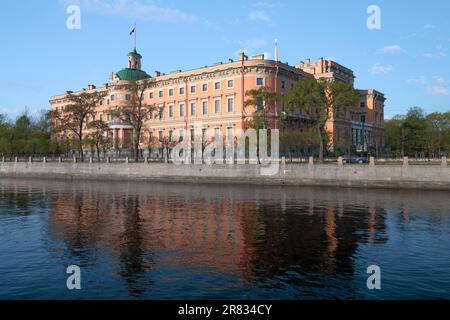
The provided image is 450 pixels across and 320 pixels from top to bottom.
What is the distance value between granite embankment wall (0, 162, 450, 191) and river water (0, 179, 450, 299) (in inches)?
552

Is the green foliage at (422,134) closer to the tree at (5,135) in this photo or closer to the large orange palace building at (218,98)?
the large orange palace building at (218,98)

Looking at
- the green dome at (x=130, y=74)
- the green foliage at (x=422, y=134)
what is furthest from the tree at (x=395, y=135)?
the green dome at (x=130, y=74)

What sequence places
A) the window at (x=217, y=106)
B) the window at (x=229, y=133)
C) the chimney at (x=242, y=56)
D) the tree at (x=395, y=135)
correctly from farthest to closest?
the tree at (x=395, y=135) < the window at (x=217, y=106) < the chimney at (x=242, y=56) < the window at (x=229, y=133)

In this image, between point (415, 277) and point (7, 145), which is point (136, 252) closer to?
point (415, 277)

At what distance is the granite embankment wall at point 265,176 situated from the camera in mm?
44375

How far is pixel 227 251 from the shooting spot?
55.7ft

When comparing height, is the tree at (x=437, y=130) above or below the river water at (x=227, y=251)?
above

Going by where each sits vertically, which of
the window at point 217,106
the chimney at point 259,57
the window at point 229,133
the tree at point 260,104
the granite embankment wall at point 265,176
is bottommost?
the granite embankment wall at point 265,176

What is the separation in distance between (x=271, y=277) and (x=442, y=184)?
3606 centimetres

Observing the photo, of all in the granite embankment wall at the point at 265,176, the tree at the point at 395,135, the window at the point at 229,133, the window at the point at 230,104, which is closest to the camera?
the granite embankment wall at the point at 265,176

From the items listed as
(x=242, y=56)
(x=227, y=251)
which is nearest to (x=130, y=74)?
(x=242, y=56)

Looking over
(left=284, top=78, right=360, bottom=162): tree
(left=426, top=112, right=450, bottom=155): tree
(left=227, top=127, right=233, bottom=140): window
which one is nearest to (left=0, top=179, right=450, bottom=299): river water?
(left=284, top=78, right=360, bottom=162): tree

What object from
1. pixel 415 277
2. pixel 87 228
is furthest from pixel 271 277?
pixel 87 228

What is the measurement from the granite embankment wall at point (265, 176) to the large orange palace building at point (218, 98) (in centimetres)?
1191
